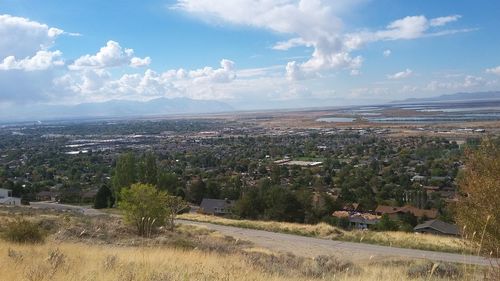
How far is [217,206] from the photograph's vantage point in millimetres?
47469

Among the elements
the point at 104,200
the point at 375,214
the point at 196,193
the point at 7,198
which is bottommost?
the point at 375,214

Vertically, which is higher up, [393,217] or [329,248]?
[329,248]

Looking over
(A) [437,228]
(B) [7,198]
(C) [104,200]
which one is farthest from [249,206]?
(B) [7,198]

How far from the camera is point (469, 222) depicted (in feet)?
27.9

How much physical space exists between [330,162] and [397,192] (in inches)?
1181

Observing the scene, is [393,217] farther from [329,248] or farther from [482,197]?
[482,197]

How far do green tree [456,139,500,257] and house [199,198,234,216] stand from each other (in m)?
35.8

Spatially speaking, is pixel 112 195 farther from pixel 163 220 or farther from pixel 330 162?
pixel 330 162

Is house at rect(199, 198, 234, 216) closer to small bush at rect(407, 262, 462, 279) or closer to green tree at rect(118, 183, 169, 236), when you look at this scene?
green tree at rect(118, 183, 169, 236)

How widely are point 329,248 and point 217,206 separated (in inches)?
1172

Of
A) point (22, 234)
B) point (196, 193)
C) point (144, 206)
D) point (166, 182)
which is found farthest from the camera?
point (196, 193)

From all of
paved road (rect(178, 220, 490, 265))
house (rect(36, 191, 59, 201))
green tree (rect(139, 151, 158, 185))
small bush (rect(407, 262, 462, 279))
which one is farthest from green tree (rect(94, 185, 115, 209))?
small bush (rect(407, 262, 462, 279))

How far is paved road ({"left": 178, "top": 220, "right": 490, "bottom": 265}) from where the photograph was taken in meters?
16.3

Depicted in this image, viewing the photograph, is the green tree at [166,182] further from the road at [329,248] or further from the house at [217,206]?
the road at [329,248]
